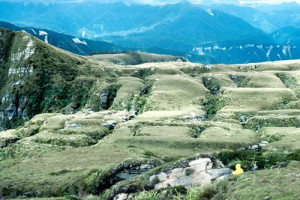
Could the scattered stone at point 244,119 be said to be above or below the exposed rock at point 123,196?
above

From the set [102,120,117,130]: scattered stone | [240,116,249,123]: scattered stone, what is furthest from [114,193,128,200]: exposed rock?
[240,116,249,123]: scattered stone

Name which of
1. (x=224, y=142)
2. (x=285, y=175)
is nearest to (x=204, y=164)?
(x=285, y=175)

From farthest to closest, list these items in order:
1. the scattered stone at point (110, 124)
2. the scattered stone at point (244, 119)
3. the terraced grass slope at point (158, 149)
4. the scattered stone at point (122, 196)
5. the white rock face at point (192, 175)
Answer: the scattered stone at point (244, 119) → the scattered stone at point (110, 124) → the scattered stone at point (122, 196) → the white rock face at point (192, 175) → the terraced grass slope at point (158, 149)

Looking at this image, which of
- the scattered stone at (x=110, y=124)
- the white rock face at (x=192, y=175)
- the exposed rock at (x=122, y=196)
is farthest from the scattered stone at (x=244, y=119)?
the exposed rock at (x=122, y=196)

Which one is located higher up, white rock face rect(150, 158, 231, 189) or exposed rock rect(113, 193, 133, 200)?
white rock face rect(150, 158, 231, 189)

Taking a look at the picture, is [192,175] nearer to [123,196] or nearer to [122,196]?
[123,196]

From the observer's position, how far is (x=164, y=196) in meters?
34.9

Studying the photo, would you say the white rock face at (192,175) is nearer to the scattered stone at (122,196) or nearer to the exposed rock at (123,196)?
the exposed rock at (123,196)

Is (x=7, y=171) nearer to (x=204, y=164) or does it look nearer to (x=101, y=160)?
(x=101, y=160)

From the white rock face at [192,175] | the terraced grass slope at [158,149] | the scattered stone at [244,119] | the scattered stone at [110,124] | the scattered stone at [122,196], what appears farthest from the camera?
the scattered stone at [244,119]

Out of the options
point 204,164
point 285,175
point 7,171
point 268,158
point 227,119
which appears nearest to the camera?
point 285,175

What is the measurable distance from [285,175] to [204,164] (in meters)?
9.47

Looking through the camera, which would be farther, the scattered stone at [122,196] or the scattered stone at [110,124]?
the scattered stone at [110,124]

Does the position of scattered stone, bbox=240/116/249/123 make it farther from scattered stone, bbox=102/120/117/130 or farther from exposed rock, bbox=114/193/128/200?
exposed rock, bbox=114/193/128/200
